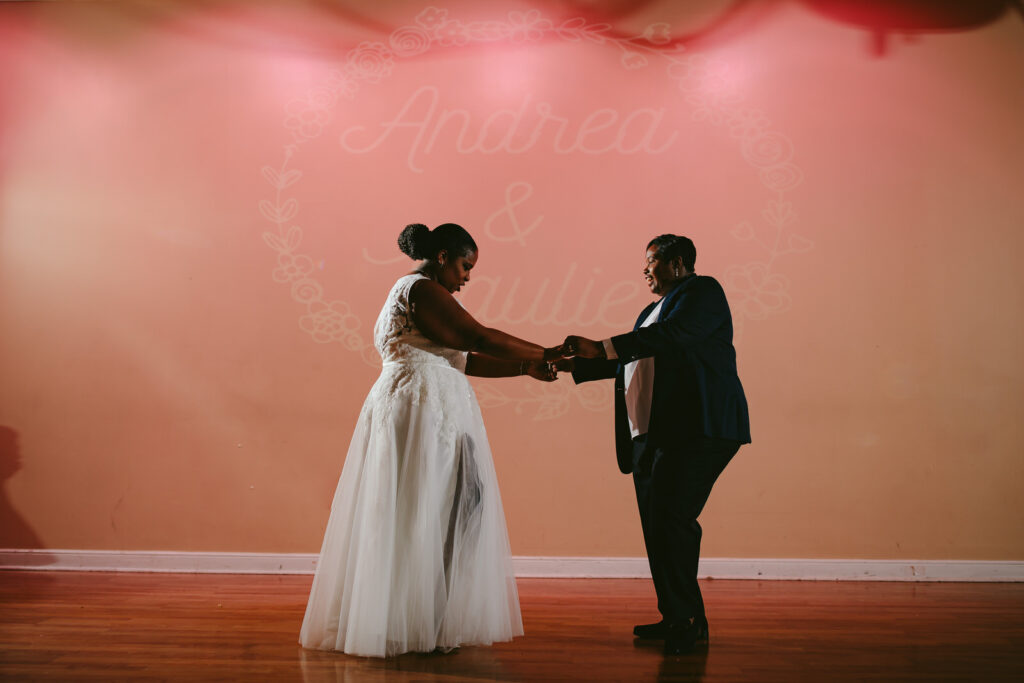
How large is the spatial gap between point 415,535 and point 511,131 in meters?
2.51

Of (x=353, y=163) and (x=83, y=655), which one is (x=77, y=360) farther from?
(x=83, y=655)

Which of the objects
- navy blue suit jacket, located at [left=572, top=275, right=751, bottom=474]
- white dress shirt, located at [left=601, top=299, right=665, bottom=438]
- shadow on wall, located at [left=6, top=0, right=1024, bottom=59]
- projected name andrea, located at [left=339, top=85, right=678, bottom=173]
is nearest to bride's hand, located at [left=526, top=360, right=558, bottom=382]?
white dress shirt, located at [left=601, top=299, right=665, bottom=438]

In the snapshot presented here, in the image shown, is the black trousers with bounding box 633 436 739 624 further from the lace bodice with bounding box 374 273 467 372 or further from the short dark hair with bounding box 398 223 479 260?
the short dark hair with bounding box 398 223 479 260

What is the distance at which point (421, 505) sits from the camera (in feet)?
8.49

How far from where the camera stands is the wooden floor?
2.42 m

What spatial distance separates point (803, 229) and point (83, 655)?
12.3 ft

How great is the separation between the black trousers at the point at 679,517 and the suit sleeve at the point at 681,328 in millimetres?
345

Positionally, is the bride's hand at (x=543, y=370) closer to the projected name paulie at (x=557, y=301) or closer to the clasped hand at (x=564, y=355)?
the clasped hand at (x=564, y=355)

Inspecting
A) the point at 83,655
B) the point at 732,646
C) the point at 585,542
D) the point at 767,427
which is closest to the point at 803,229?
the point at 767,427

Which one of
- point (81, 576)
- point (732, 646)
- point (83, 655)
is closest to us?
point (83, 655)

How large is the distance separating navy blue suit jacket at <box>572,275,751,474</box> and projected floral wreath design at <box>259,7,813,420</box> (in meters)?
1.38

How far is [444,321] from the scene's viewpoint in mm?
2686

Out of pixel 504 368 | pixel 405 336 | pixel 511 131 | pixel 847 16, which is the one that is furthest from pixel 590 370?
pixel 847 16

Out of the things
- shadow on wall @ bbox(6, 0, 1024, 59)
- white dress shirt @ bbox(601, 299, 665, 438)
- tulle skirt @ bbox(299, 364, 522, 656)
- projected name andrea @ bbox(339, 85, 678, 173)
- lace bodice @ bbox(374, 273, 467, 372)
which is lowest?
tulle skirt @ bbox(299, 364, 522, 656)
